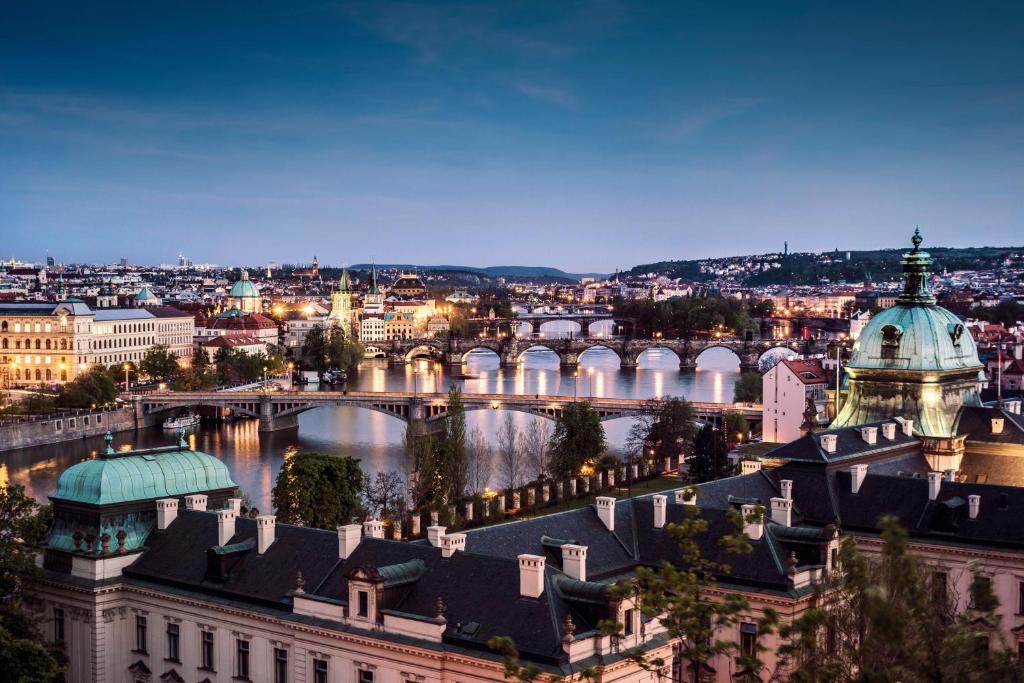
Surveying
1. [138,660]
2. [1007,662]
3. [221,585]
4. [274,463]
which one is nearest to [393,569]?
[221,585]

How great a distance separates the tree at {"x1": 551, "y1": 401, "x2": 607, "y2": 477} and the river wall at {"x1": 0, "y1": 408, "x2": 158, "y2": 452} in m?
34.1

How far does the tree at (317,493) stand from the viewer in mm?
44938

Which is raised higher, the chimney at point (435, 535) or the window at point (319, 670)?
the chimney at point (435, 535)

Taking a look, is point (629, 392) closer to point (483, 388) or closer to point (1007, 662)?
point (483, 388)

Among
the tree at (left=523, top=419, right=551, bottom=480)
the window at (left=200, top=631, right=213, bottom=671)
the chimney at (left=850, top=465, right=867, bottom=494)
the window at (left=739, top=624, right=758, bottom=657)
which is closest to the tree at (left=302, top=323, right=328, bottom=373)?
the tree at (left=523, top=419, right=551, bottom=480)

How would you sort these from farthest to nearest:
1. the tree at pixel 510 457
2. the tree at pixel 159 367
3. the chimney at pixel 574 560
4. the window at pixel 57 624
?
the tree at pixel 159 367 < the tree at pixel 510 457 < the window at pixel 57 624 < the chimney at pixel 574 560

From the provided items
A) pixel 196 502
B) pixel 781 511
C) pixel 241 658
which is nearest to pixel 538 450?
pixel 196 502

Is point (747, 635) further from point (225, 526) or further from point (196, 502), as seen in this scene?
point (196, 502)

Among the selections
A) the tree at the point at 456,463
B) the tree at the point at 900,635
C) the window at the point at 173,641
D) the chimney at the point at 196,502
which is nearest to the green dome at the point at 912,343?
the tree at the point at 456,463

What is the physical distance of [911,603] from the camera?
36.4 feet

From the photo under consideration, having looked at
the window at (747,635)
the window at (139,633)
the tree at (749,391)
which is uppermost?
the window at (747,635)

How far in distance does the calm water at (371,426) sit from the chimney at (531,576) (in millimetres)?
32040

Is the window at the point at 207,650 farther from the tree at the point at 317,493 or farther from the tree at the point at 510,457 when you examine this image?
the tree at the point at 510,457

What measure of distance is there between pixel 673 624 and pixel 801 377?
55678mm
